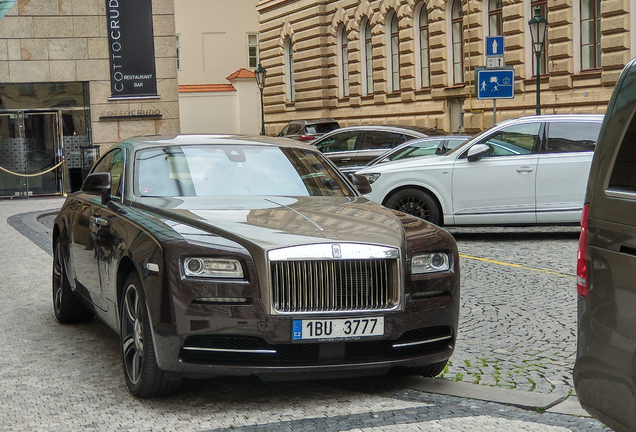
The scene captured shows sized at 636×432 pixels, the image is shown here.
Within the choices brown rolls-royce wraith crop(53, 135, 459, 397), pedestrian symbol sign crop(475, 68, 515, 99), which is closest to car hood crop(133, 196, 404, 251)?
brown rolls-royce wraith crop(53, 135, 459, 397)

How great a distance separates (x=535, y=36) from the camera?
22094mm

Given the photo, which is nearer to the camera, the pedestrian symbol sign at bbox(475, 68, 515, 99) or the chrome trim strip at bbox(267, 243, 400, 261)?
the chrome trim strip at bbox(267, 243, 400, 261)

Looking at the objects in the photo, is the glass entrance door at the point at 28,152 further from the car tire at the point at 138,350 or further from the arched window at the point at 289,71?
the arched window at the point at 289,71

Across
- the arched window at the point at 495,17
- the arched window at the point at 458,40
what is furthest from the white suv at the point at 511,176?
the arched window at the point at 458,40

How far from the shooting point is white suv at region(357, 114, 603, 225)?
478 inches

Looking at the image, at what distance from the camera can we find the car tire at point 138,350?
16.3 ft

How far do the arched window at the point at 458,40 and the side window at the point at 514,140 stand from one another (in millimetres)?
19092

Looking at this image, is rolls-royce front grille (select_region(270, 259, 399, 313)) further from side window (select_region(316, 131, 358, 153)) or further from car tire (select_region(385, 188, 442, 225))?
side window (select_region(316, 131, 358, 153))

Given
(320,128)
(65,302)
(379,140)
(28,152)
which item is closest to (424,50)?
(320,128)

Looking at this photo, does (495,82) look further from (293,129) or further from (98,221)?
(293,129)

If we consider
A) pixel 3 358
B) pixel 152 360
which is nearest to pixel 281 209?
pixel 152 360

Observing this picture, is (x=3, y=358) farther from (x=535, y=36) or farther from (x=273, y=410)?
(x=535, y=36)

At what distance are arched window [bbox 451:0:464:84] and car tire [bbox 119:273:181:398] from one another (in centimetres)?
2700

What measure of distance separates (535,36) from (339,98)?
18.3m
